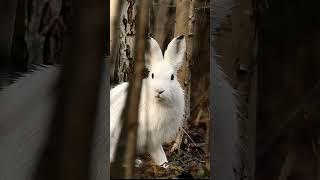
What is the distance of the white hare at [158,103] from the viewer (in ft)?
3.50

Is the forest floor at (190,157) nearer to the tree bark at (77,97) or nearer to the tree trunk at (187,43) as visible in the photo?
the tree trunk at (187,43)

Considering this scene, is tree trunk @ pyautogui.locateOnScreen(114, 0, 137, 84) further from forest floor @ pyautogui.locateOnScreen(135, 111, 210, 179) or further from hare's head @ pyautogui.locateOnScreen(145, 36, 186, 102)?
forest floor @ pyautogui.locateOnScreen(135, 111, 210, 179)

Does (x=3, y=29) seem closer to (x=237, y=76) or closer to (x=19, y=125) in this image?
(x=19, y=125)

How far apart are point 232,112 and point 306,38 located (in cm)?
20

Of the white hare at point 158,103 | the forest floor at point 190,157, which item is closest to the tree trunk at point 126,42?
the white hare at point 158,103

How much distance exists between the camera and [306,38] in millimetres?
886

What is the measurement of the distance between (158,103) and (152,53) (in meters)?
0.17

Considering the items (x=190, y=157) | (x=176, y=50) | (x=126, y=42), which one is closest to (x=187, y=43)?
(x=176, y=50)

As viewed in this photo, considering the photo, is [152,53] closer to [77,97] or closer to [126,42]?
[126,42]

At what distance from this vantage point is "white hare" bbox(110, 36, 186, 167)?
107cm

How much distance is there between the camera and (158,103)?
1190 mm

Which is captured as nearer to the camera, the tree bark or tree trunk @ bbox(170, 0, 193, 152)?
the tree bark

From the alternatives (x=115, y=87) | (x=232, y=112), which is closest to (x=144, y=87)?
(x=115, y=87)

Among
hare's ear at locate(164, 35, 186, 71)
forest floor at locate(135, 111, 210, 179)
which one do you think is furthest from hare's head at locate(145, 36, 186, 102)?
forest floor at locate(135, 111, 210, 179)
